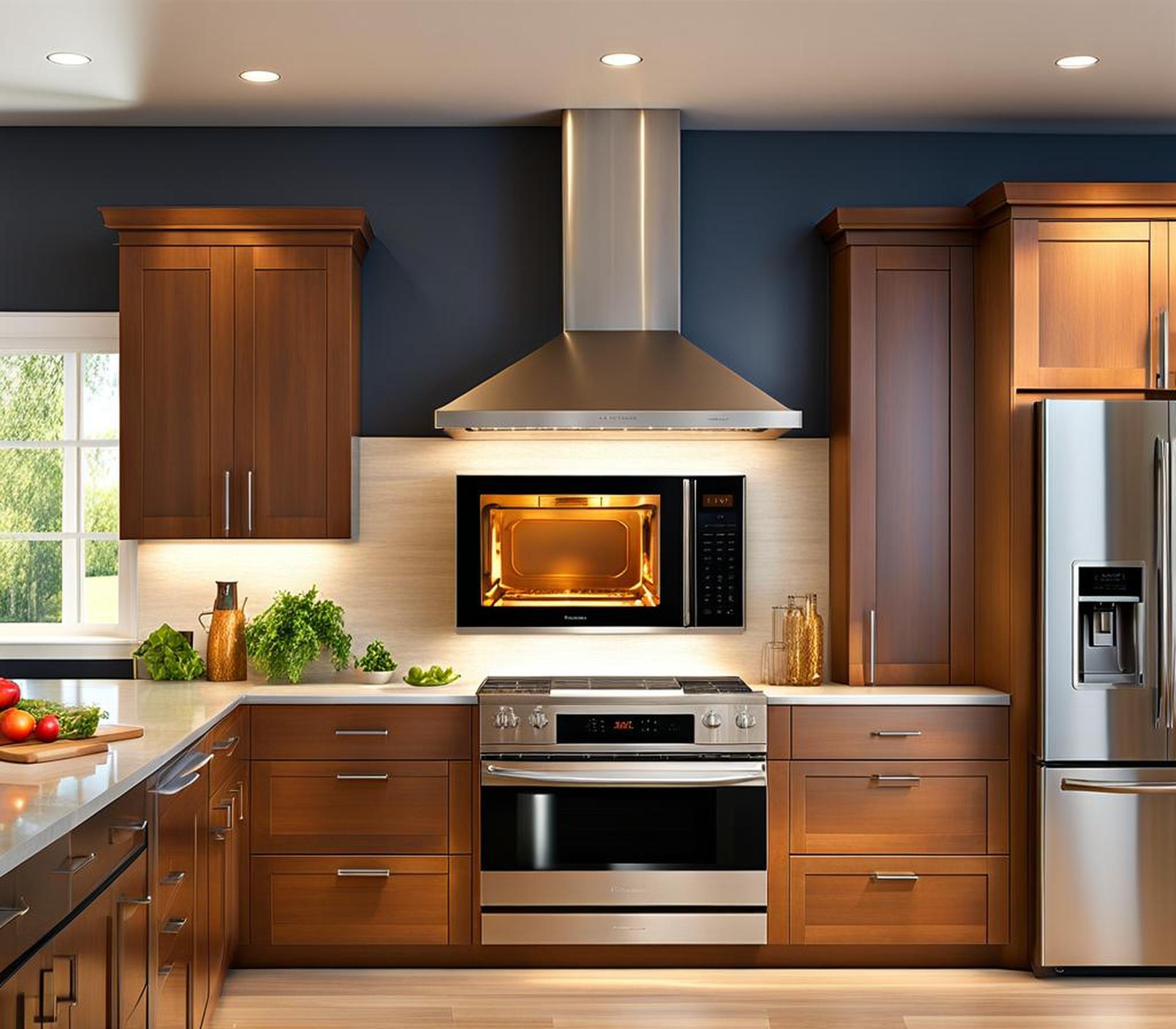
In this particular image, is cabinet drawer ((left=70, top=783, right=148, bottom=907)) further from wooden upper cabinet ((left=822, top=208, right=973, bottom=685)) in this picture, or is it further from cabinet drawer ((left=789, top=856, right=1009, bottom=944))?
wooden upper cabinet ((left=822, top=208, right=973, bottom=685))

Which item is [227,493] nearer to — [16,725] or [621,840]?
[16,725]

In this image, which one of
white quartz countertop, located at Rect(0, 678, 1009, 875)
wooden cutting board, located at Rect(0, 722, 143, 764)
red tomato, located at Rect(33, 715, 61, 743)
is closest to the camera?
white quartz countertop, located at Rect(0, 678, 1009, 875)

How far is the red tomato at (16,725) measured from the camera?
8.16 ft

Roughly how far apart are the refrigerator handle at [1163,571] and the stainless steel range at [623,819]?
117 cm

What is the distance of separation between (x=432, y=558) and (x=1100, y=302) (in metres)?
2.31

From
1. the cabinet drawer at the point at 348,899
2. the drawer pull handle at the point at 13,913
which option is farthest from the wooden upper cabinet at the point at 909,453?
the drawer pull handle at the point at 13,913

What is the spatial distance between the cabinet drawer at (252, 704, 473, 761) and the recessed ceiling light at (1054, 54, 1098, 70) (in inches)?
103

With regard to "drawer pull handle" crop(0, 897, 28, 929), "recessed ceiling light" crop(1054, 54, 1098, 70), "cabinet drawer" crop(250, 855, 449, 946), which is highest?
"recessed ceiling light" crop(1054, 54, 1098, 70)

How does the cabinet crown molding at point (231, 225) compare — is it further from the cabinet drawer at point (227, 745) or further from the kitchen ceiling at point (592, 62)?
the cabinet drawer at point (227, 745)

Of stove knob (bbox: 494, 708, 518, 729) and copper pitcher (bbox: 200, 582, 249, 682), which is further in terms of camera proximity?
copper pitcher (bbox: 200, 582, 249, 682)

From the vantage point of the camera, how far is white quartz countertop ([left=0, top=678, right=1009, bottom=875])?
194 centimetres

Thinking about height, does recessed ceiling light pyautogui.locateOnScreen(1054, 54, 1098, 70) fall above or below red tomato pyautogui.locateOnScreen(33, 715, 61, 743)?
above

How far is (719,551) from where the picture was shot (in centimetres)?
405

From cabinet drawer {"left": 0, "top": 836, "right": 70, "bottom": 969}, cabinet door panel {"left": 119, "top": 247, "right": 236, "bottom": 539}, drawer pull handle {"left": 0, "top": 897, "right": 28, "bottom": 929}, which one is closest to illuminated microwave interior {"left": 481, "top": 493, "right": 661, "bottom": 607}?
cabinet door panel {"left": 119, "top": 247, "right": 236, "bottom": 539}
